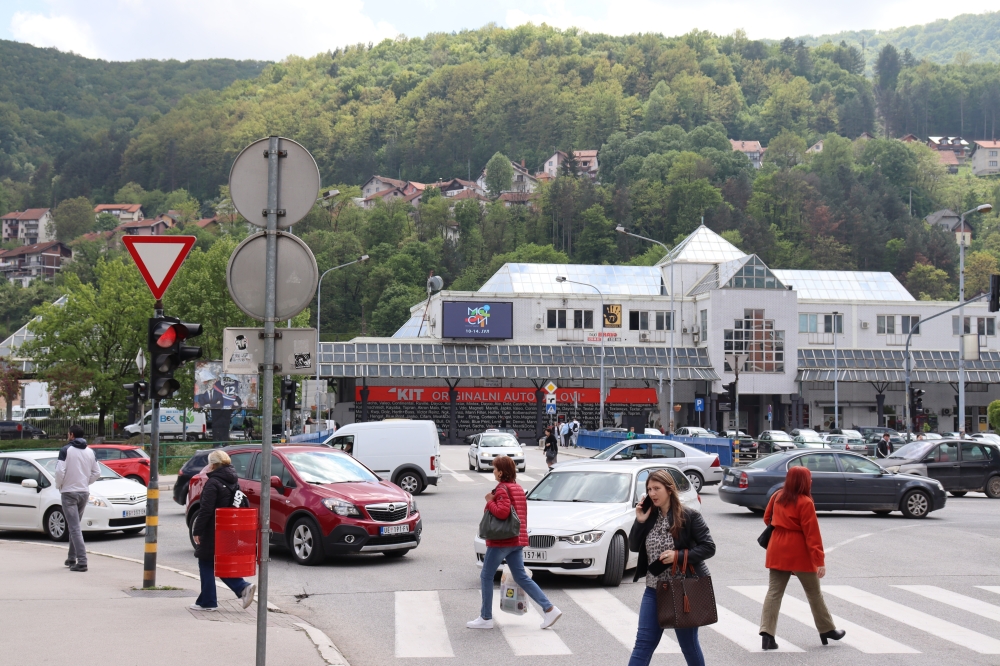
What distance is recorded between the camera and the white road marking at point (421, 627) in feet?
32.3

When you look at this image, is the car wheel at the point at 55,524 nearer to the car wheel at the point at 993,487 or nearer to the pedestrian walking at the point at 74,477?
the pedestrian walking at the point at 74,477

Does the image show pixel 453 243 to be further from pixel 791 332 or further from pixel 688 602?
pixel 688 602

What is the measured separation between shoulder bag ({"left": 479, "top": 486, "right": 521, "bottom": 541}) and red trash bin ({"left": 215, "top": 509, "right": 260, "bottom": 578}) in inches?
87.9

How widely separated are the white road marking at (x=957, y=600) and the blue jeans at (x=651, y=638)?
5.61m

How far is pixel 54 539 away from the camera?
18.9 m

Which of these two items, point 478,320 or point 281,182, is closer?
point 281,182

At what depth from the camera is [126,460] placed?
2858cm

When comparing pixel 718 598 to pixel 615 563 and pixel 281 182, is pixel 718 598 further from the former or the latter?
pixel 281 182

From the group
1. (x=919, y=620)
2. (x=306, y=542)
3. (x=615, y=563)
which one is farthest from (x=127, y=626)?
(x=919, y=620)

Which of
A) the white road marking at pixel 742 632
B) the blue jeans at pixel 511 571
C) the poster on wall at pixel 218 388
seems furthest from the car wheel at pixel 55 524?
the poster on wall at pixel 218 388

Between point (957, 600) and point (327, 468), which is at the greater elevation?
point (327, 468)

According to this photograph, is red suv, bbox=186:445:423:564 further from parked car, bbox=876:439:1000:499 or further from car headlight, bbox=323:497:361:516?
parked car, bbox=876:439:1000:499

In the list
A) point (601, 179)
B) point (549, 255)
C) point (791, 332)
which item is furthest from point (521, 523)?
point (601, 179)

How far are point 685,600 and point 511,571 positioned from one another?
12.2 ft
